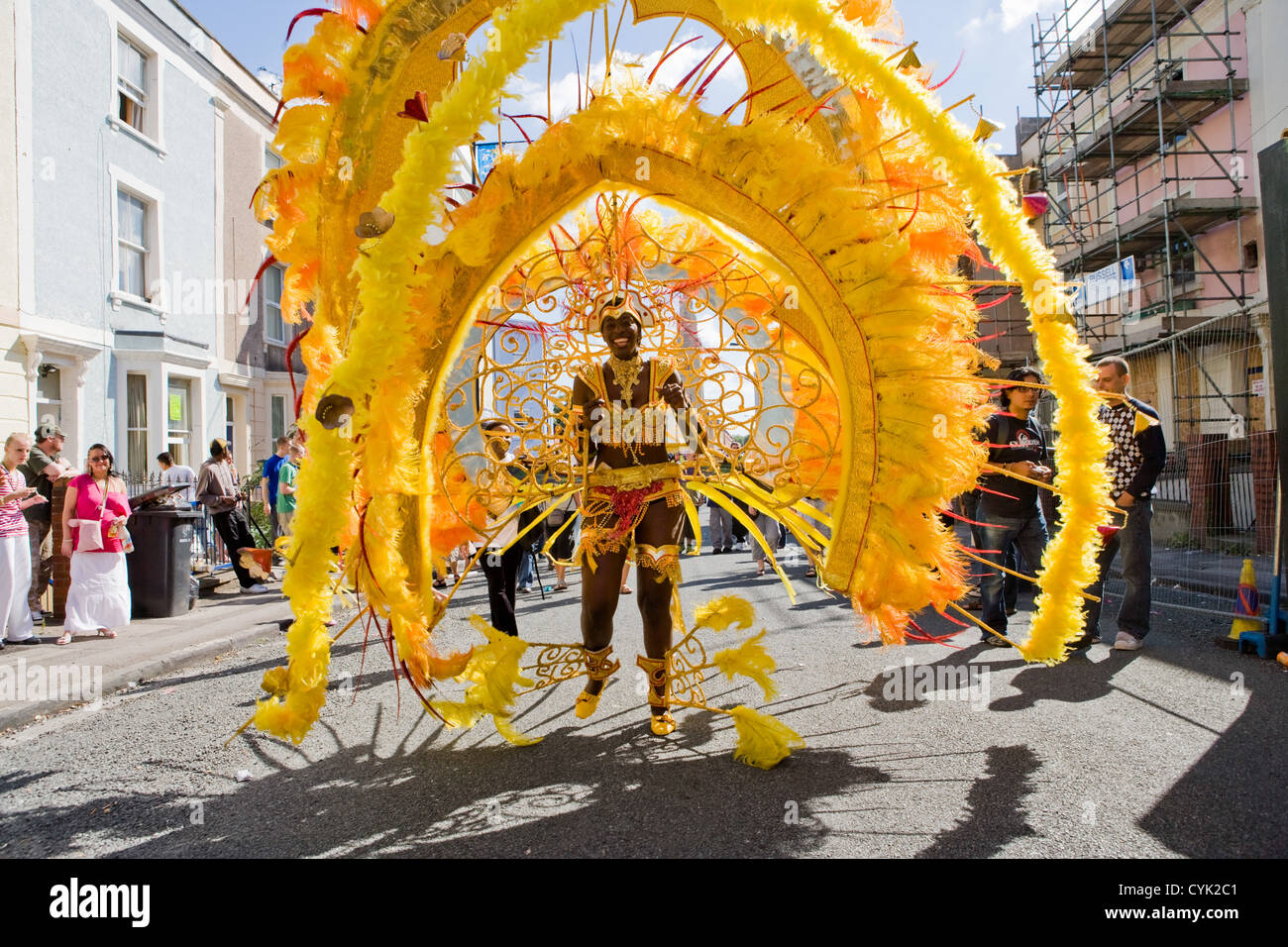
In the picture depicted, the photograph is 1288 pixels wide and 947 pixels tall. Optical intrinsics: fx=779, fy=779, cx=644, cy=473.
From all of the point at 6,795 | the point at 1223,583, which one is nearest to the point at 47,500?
the point at 6,795

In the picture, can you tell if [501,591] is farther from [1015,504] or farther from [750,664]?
[1015,504]

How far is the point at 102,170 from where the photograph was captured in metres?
12.7

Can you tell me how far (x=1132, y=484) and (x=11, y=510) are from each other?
9.22 metres

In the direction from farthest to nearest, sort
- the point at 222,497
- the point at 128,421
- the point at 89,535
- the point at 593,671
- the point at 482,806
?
the point at 128,421 < the point at 222,497 < the point at 89,535 < the point at 593,671 < the point at 482,806

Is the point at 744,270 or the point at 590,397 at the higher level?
the point at 744,270

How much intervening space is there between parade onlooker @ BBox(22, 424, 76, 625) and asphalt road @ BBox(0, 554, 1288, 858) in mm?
3706

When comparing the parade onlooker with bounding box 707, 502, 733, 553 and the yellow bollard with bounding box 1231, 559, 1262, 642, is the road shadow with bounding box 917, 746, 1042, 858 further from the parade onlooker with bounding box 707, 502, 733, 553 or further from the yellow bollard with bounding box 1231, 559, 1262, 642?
the parade onlooker with bounding box 707, 502, 733, 553

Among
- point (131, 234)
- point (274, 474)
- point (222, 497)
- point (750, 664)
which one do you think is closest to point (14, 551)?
point (222, 497)

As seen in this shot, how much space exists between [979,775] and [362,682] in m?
4.12

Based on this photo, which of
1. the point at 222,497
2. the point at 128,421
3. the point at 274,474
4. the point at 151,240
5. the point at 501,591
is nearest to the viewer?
the point at 501,591

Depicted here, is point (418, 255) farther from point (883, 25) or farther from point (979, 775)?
point (979, 775)

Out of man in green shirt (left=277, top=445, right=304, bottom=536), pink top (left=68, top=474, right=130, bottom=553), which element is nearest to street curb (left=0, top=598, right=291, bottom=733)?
pink top (left=68, top=474, right=130, bottom=553)

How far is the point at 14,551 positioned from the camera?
6781 mm

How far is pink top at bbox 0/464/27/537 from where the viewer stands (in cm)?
675
